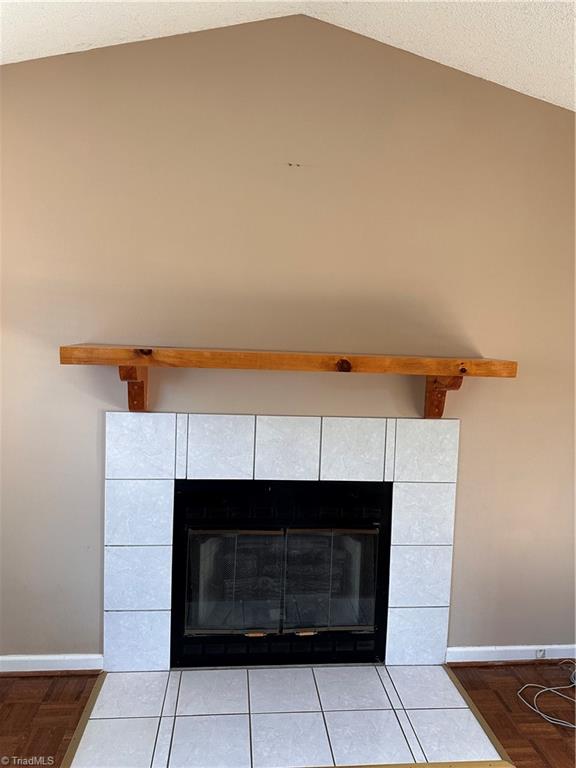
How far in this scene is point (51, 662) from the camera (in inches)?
78.3

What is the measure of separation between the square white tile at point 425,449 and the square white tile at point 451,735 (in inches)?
31.1

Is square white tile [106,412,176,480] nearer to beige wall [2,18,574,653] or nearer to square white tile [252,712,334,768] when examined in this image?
beige wall [2,18,574,653]

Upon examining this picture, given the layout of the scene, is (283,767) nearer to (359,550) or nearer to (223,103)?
(359,550)

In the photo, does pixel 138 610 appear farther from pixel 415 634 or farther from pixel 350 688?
pixel 415 634

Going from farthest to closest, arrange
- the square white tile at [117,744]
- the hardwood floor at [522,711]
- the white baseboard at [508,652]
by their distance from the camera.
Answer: the white baseboard at [508,652]
the hardwood floor at [522,711]
the square white tile at [117,744]

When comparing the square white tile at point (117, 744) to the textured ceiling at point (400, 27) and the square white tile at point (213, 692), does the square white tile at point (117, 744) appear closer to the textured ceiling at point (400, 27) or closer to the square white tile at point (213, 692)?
the square white tile at point (213, 692)

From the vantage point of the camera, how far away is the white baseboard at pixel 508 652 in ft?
7.05

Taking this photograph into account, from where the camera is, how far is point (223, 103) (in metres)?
1.90

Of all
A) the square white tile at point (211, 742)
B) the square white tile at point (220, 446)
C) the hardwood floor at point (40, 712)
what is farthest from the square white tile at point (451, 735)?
the hardwood floor at point (40, 712)

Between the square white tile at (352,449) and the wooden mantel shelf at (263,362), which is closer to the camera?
the wooden mantel shelf at (263,362)

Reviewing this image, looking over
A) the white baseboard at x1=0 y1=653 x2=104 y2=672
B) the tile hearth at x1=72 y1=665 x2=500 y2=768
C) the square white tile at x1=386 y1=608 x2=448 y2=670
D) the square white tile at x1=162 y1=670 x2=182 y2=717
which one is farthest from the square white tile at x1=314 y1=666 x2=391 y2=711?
the white baseboard at x1=0 y1=653 x2=104 y2=672

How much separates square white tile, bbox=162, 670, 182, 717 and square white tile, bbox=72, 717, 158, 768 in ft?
0.18

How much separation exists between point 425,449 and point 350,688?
905 millimetres

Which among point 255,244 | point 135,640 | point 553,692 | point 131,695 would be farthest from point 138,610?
point 553,692
